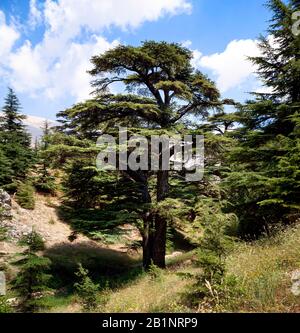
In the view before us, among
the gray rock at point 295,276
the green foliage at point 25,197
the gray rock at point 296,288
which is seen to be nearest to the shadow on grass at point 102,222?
the gray rock at point 295,276

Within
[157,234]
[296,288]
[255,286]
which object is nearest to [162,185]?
[157,234]

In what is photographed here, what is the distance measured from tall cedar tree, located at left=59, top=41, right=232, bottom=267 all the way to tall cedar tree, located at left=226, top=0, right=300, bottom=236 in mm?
3534

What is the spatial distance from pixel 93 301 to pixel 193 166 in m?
9.75

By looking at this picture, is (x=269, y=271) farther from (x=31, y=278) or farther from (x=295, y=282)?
(x=31, y=278)

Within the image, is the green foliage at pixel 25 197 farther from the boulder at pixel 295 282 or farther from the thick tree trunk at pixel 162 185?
the boulder at pixel 295 282

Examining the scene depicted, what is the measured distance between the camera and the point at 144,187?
1708 centimetres

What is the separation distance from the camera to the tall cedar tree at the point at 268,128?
11930 millimetres

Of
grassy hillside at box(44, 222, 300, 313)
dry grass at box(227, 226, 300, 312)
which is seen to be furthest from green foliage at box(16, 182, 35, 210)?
dry grass at box(227, 226, 300, 312)

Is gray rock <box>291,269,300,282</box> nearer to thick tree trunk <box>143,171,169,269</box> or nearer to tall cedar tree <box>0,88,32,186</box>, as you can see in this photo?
thick tree trunk <box>143,171,169,269</box>

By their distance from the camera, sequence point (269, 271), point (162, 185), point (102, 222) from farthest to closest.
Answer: point (162, 185) → point (102, 222) → point (269, 271)

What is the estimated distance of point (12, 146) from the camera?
2844cm

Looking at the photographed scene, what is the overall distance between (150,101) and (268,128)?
→ 20.9 ft

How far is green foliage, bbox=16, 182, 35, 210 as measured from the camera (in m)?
26.0

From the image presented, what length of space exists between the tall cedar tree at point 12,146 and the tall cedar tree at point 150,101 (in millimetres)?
11707
